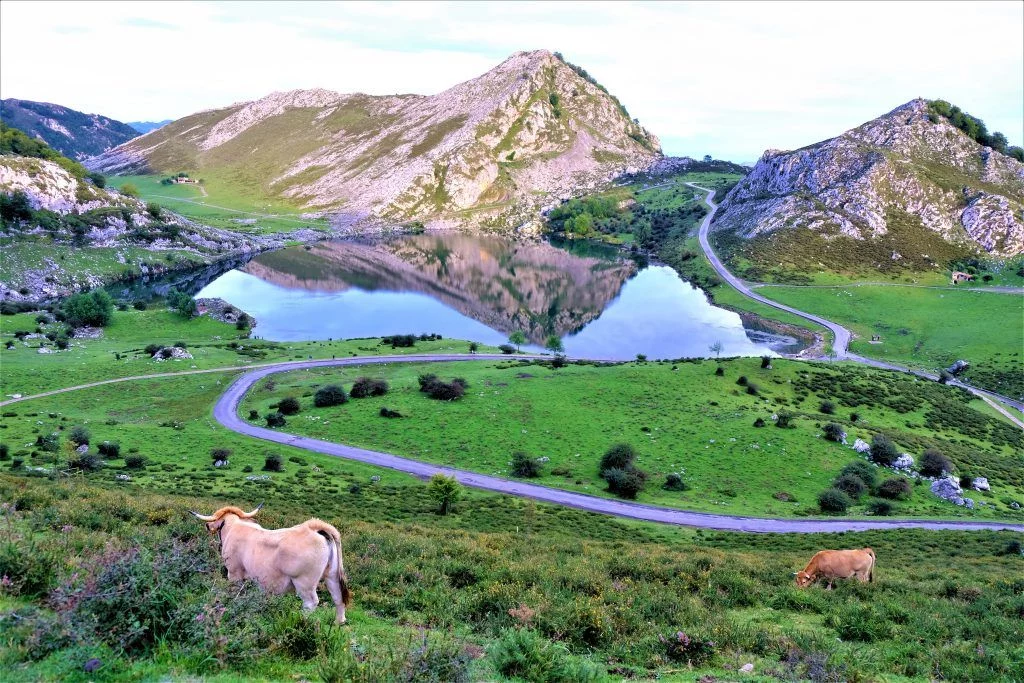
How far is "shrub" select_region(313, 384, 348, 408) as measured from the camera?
2420 inches

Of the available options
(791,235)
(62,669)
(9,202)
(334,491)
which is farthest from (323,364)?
(791,235)

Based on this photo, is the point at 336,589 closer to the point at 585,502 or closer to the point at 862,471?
the point at 585,502

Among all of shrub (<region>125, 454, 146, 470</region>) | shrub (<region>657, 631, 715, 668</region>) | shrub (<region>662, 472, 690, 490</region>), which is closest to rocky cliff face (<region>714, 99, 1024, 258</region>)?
shrub (<region>662, 472, 690, 490</region>)

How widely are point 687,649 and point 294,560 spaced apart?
25.3 feet

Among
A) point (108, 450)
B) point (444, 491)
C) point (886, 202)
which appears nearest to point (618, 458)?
point (444, 491)

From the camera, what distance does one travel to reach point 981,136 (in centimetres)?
18375

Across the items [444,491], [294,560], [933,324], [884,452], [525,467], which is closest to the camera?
[294,560]

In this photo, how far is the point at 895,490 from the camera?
153ft

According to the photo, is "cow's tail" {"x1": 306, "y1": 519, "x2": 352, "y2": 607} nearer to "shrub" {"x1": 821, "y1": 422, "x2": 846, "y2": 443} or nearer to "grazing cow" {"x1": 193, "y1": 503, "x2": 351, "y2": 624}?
"grazing cow" {"x1": 193, "y1": 503, "x2": 351, "y2": 624}

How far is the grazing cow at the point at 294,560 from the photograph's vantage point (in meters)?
11.5

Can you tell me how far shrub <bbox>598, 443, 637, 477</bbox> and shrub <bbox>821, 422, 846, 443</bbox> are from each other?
18817 millimetres

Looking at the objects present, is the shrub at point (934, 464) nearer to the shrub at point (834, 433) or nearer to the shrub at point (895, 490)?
the shrub at point (895, 490)

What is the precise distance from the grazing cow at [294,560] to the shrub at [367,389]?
5218cm

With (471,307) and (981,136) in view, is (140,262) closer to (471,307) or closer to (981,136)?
(471,307)
